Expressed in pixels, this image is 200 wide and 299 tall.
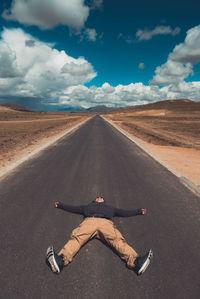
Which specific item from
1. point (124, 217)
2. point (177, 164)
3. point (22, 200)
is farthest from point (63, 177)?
point (177, 164)

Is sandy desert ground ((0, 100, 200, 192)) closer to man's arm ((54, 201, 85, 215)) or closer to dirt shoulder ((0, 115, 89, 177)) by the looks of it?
dirt shoulder ((0, 115, 89, 177))

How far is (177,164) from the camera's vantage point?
8875 millimetres

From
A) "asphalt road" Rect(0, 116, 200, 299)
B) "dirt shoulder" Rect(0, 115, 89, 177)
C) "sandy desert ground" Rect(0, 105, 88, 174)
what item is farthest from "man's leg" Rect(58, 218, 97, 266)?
"sandy desert ground" Rect(0, 105, 88, 174)

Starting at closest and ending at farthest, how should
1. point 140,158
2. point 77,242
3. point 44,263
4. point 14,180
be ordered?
point 44,263 → point 77,242 → point 14,180 → point 140,158

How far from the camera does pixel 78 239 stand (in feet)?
9.96

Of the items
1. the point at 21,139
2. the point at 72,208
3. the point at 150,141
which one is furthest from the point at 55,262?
the point at 21,139

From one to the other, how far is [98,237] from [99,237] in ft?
0.08

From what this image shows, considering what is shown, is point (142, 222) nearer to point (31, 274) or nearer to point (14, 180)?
point (31, 274)

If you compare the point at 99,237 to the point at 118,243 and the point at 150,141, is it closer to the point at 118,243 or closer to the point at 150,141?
the point at 118,243

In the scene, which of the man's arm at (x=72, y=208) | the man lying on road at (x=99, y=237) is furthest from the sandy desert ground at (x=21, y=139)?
the man lying on road at (x=99, y=237)

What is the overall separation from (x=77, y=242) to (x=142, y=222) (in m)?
1.56

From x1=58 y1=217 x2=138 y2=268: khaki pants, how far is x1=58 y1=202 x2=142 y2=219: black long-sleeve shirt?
6.2 inches

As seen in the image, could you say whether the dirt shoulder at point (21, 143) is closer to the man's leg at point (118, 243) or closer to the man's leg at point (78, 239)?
the man's leg at point (78, 239)

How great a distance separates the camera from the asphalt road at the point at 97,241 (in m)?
2.40
